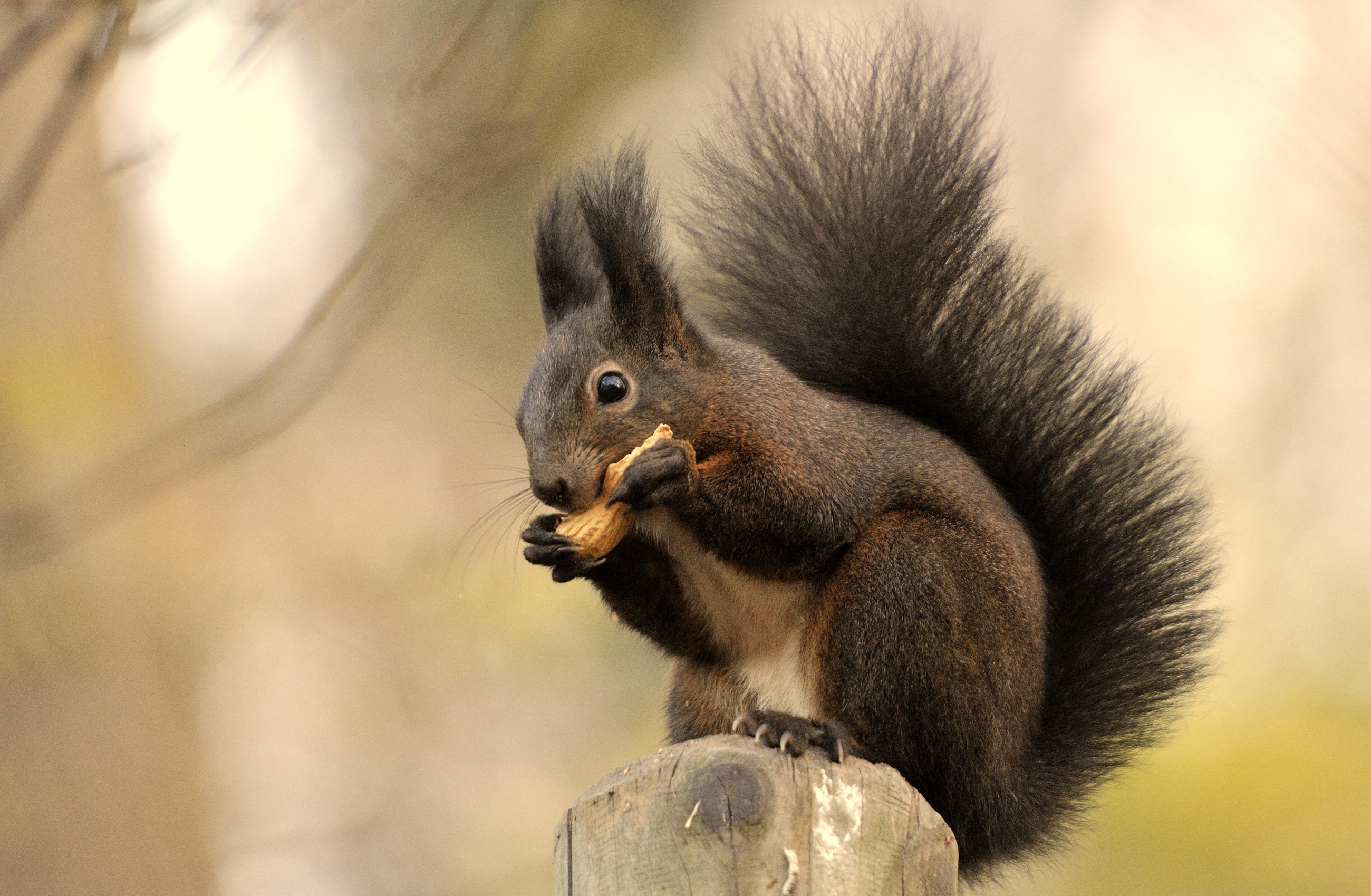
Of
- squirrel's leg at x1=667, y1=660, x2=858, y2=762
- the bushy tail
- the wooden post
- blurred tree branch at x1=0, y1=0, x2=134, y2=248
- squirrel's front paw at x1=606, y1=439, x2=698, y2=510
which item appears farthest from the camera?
the bushy tail

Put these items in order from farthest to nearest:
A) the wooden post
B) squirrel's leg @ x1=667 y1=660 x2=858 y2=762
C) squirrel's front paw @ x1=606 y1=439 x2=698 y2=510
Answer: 1. squirrel's leg @ x1=667 y1=660 x2=858 y2=762
2. squirrel's front paw @ x1=606 y1=439 x2=698 y2=510
3. the wooden post

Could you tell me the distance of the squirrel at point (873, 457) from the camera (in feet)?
6.98

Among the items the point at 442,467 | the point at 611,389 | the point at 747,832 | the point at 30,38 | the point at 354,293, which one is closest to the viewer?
the point at 747,832

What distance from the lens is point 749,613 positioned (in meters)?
2.29

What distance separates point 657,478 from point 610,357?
0.32 meters

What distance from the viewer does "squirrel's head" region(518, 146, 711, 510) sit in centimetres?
219

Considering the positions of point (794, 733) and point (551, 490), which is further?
point (551, 490)

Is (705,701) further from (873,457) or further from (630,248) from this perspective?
(630,248)

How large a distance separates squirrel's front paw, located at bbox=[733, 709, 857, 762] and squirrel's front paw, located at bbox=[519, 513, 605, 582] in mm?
411

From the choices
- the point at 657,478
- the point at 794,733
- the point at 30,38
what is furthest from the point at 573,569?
the point at 30,38

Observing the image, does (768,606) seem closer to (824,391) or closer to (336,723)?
(824,391)

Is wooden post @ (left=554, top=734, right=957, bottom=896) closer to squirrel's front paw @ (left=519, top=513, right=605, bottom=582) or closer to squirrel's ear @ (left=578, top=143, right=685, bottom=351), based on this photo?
squirrel's front paw @ (left=519, top=513, right=605, bottom=582)

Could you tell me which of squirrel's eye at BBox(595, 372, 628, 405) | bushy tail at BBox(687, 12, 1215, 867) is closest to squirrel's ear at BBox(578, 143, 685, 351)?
squirrel's eye at BBox(595, 372, 628, 405)

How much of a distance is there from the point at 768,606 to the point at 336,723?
266cm
